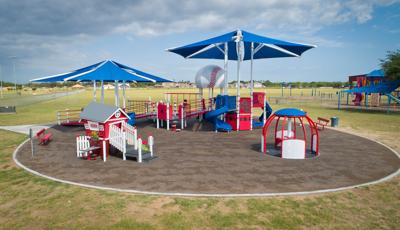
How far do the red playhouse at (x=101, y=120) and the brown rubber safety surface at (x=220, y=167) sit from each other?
0.90 m

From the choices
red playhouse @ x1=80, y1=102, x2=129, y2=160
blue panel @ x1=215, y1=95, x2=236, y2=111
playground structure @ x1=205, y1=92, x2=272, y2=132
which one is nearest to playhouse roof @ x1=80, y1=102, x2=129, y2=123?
red playhouse @ x1=80, y1=102, x2=129, y2=160

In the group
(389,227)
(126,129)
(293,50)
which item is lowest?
(389,227)

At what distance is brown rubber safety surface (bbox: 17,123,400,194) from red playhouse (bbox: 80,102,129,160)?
90cm

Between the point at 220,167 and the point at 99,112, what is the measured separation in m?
5.50

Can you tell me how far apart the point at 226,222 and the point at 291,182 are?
330 centimetres

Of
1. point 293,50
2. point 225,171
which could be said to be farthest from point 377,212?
point 293,50

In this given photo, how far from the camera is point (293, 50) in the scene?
66.8ft

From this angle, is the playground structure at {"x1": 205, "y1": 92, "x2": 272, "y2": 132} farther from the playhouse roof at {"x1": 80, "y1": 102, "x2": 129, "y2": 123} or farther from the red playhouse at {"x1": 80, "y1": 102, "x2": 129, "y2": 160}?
the playhouse roof at {"x1": 80, "y1": 102, "x2": 129, "y2": 123}

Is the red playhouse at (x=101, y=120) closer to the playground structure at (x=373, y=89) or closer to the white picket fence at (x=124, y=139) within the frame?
the white picket fence at (x=124, y=139)

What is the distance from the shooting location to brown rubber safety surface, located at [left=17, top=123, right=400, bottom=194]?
8.10 meters

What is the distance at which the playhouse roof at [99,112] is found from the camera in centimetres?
1107

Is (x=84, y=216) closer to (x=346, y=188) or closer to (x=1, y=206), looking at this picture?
(x=1, y=206)

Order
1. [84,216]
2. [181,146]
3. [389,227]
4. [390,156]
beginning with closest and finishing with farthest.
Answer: [389,227] → [84,216] → [390,156] → [181,146]

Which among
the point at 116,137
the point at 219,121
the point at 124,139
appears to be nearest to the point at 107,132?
the point at 116,137
